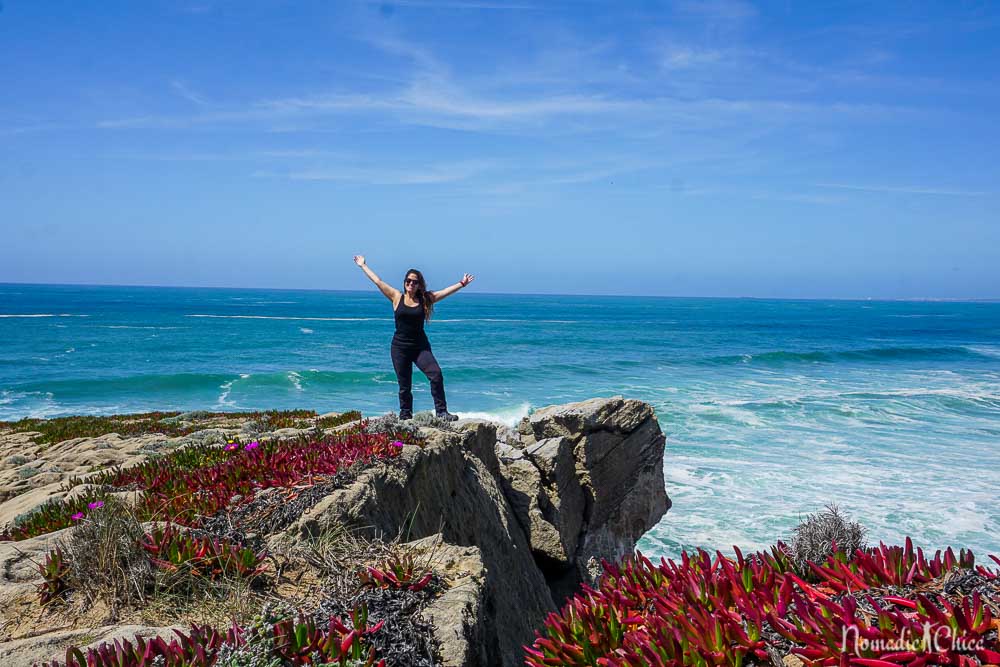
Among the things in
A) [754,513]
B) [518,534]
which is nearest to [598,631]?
[518,534]

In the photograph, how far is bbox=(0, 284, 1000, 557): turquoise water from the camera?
1584 cm

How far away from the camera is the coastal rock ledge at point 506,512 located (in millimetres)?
4004

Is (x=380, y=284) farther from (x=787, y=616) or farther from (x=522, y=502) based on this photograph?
(x=787, y=616)

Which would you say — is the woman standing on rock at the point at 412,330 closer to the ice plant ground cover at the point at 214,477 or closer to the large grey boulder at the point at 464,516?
the large grey boulder at the point at 464,516

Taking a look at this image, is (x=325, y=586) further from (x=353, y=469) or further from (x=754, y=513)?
(x=754, y=513)

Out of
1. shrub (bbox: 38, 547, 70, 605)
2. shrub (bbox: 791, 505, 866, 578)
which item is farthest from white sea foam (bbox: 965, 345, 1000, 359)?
shrub (bbox: 38, 547, 70, 605)

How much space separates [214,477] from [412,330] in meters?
3.93

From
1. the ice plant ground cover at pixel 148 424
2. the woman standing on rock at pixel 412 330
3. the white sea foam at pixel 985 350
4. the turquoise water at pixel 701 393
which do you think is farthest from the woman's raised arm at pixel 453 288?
the white sea foam at pixel 985 350

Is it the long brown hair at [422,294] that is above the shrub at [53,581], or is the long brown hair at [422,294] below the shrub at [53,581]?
above

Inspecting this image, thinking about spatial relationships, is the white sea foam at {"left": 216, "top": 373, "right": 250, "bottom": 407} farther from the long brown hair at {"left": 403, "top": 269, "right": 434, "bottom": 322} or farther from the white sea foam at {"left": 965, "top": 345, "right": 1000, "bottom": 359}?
the white sea foam at {"left": 965, "top": 345, "right": 1000, "bottom": 359}

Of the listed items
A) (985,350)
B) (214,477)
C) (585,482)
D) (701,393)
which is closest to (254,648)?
(214,477)

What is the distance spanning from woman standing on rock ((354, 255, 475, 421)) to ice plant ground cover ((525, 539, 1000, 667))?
19.8 ft

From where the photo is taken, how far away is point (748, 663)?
2.67 meters

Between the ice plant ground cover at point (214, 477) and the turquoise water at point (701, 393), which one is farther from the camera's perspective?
the turquoise water at point (701, 393)
